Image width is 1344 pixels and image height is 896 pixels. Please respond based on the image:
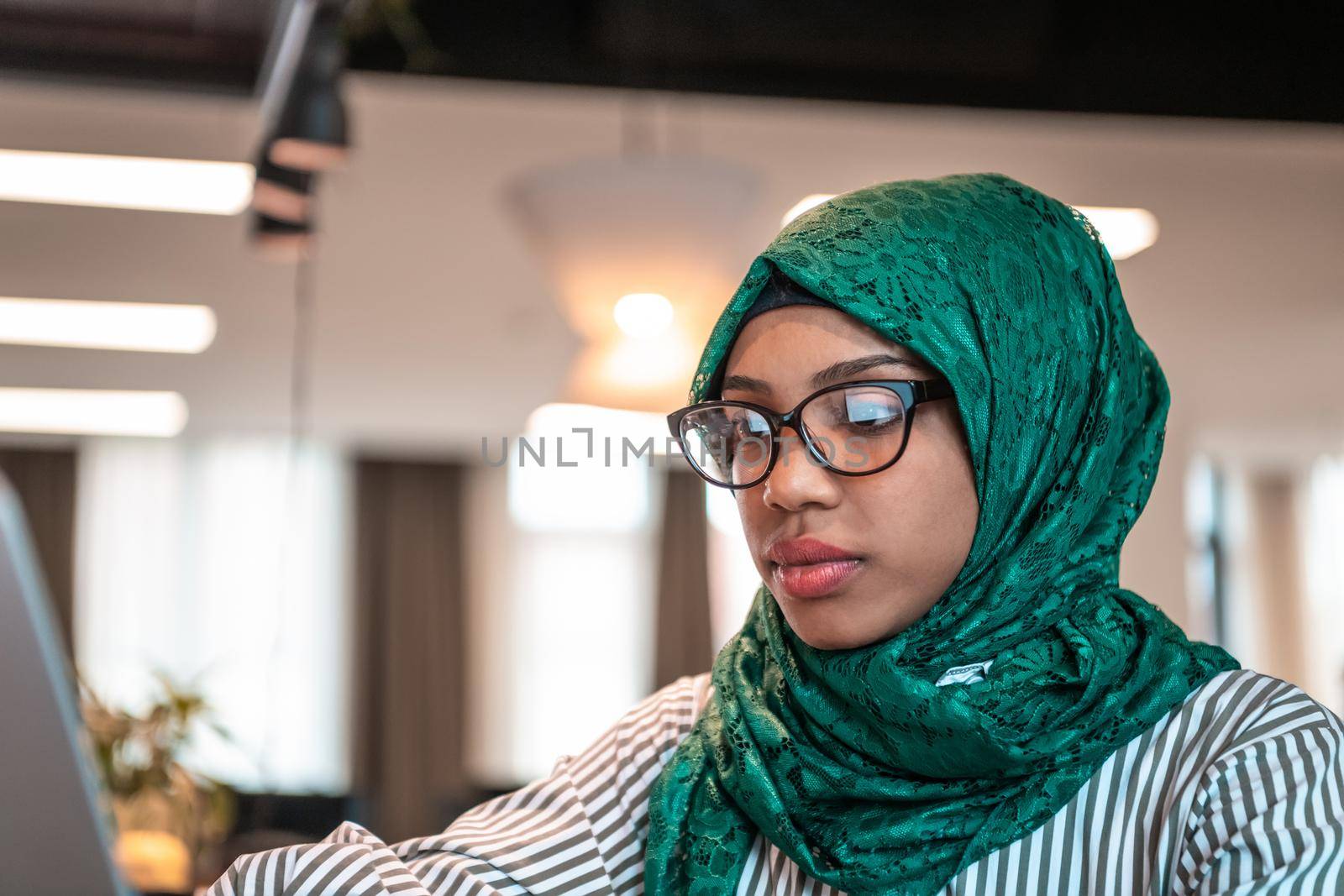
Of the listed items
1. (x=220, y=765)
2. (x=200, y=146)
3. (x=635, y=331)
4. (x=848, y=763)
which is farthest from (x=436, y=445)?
(x=848, y=763)

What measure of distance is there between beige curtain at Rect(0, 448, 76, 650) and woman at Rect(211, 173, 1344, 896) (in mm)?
9104

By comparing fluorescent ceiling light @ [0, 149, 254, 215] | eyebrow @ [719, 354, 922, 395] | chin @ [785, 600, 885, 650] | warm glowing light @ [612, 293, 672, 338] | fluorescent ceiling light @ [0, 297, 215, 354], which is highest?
fluorescent ceiling light @ [0, 149, 254, 215]

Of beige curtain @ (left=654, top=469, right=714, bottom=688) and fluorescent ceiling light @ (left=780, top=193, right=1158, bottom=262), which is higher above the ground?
fluorescent ceiling light @ (left=780, top=193, right=1158, bottom=262)

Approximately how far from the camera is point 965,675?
1001 mm

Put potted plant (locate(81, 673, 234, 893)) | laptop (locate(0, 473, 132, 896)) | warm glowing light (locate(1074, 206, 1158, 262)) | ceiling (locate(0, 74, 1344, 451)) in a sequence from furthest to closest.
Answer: ceiling (locate(0, 74, 1344, 451)), warm glowing light (locate(1074, 206, 1158, 262)), potted plant (locate(81, 673, 234, 893)), laptop (locate(0, 473, 132, 896))

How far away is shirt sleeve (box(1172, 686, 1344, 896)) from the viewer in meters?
0.82

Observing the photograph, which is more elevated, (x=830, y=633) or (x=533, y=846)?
(x=830, y=633)

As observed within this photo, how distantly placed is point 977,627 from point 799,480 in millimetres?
165

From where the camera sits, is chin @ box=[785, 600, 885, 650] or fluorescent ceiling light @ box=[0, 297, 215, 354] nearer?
chin @ box=[785, 600, 885, 650]

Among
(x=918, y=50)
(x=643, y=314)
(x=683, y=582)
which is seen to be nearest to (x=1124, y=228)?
(x=918, y=50)

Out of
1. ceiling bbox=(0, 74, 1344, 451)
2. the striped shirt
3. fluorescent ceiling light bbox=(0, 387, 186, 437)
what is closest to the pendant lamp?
ceiling bbox=(0, 74, 1344, 451)

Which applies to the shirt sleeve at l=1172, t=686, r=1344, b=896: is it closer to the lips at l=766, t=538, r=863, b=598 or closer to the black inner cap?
the lips at l=766, t=538, r=863, b=598

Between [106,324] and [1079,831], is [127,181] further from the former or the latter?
[1079,831]

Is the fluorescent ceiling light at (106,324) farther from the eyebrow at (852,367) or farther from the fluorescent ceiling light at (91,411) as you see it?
the eyebrow at (852,367)
